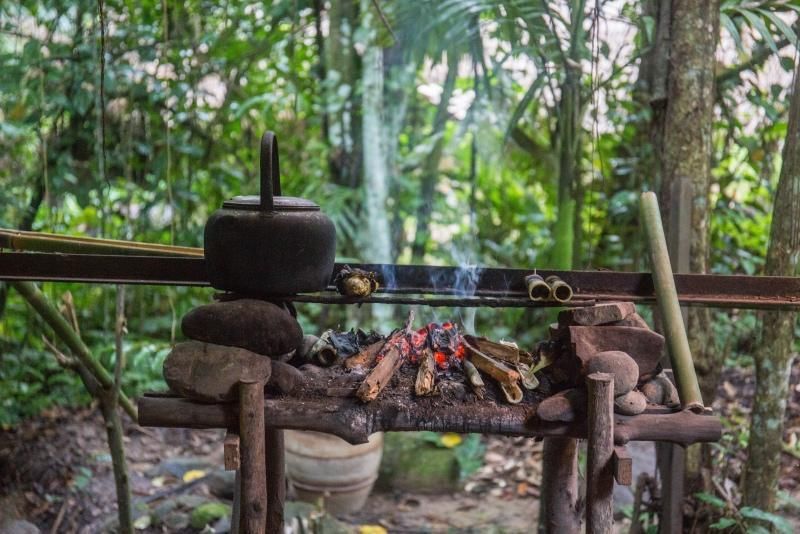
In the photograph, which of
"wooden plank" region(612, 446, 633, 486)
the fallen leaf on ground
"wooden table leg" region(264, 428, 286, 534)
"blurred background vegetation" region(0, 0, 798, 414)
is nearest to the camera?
"wooden plank" region(612, 446, 633, 486)

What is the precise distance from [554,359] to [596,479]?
1.49 ft

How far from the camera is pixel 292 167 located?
664 centimetres

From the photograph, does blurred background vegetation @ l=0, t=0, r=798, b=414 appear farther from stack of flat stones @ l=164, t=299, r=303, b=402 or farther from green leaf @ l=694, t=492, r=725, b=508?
stack of flat stones @ l=164, t=299, r=303, b=402

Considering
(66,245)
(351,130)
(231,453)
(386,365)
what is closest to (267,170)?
(386,365)

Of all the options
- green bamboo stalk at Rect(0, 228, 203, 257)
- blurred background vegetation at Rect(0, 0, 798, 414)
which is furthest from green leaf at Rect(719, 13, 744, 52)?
green bamboo stalk at Rect(0, 228, 203, 257)

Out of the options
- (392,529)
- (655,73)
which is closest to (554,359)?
(655,73)

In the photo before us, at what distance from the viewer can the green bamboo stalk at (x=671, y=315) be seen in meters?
2.26

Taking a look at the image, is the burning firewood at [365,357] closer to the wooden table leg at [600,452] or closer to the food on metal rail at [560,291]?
the food on metal rail at [560,291]

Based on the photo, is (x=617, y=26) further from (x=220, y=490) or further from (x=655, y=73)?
(x=220, y=490)

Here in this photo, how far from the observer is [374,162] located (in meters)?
5.68

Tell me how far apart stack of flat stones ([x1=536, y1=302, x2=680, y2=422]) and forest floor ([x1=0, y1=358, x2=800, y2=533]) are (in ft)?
5.89

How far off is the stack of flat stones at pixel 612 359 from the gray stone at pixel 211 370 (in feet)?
3.13

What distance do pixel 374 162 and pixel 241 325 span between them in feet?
11.9

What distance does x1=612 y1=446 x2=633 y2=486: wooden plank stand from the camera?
2.05 m
